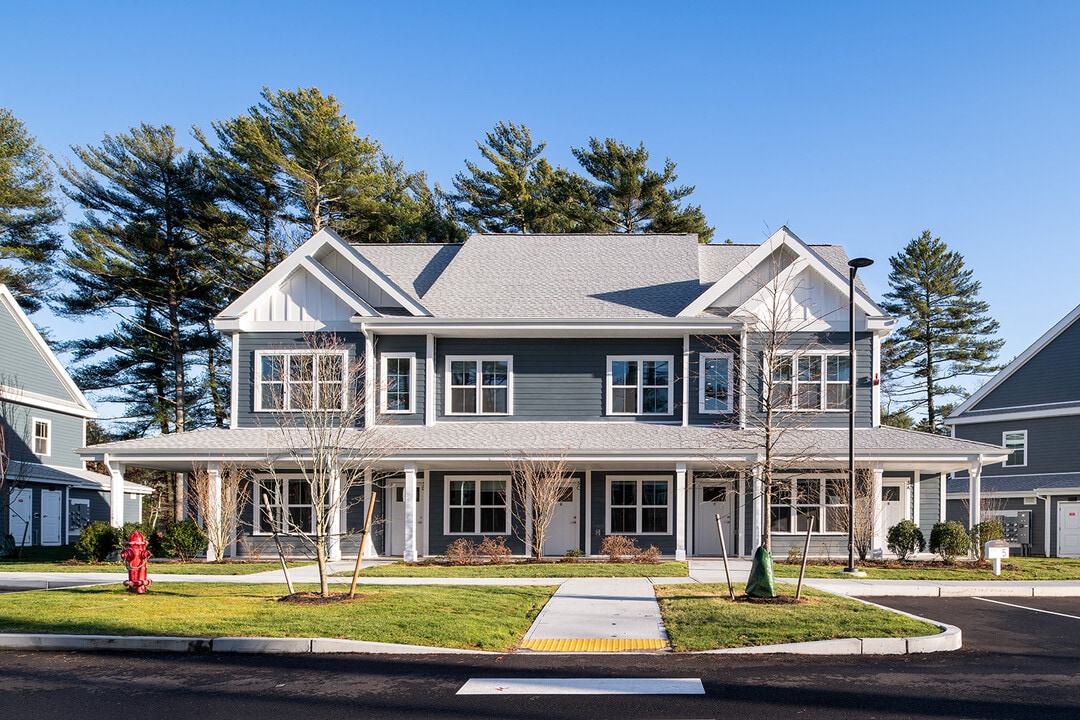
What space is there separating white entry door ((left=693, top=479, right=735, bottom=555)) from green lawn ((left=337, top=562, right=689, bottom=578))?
3851 mm

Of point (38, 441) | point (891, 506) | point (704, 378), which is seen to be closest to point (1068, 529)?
point (891, 506)

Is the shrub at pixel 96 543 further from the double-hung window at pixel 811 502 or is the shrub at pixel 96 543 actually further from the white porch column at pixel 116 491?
the double-hung window at pixel 811 502

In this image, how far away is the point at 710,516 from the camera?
86.4 feet

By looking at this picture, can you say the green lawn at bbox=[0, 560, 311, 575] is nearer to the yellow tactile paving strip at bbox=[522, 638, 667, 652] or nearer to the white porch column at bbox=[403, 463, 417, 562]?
the white porch column at bbox=[403, 463, 417, 562]

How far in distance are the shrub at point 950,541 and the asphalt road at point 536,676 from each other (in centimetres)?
1116

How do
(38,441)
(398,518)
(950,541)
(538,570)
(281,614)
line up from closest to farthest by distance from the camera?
1. (281,614)
2. (538,570)
3. (950,541)
4. (398,518)
5. (38,441)

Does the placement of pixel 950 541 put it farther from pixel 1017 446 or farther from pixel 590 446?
pixel 1017 446

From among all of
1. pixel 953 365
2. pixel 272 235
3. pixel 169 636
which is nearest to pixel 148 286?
pixel 272 235

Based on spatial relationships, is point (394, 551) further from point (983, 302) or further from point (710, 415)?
point (983, 302)

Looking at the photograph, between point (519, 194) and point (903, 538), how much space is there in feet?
90.6

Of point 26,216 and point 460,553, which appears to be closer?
point 460,553

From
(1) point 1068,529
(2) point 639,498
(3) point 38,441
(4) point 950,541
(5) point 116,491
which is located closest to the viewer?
(4) point 950,541

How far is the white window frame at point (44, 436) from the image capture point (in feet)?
108

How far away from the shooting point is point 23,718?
839 cm
